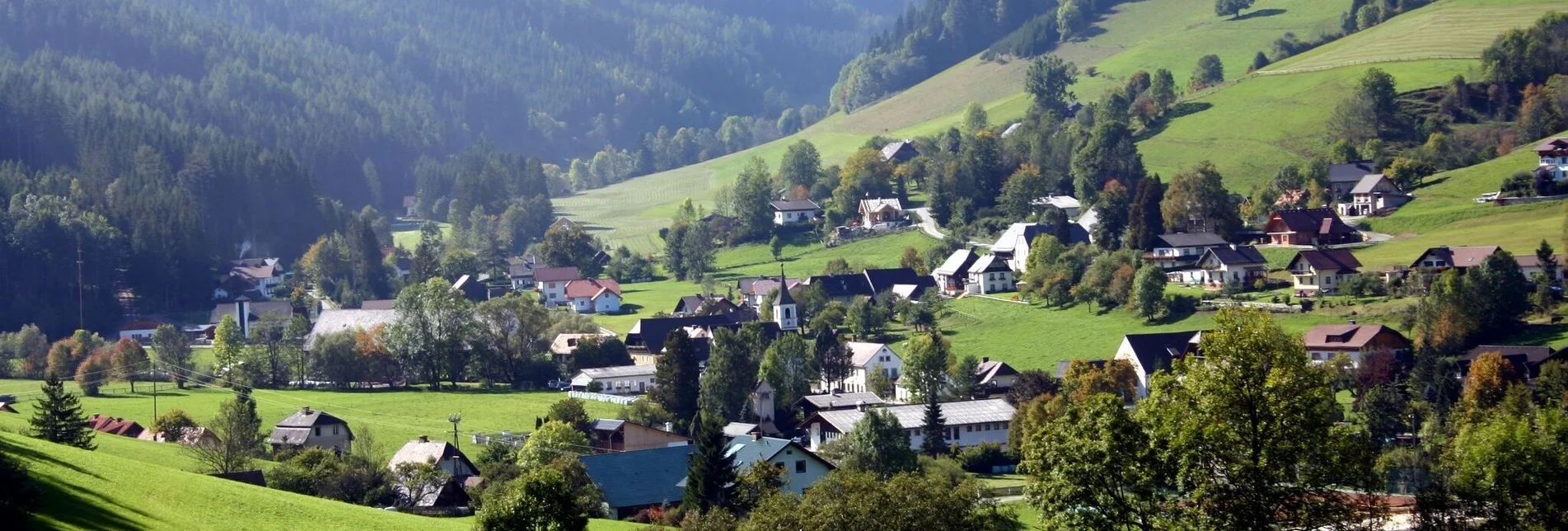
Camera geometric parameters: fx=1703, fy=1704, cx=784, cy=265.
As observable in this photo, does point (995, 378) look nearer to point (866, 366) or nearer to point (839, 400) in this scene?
point (839, 400)

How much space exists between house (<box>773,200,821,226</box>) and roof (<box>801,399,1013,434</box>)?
5476cm

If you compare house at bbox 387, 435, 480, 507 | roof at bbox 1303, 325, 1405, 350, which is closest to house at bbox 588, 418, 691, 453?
house at bbox 387, 435, 480, 507

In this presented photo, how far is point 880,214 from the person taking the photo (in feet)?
377

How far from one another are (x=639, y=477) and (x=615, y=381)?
26.1 m

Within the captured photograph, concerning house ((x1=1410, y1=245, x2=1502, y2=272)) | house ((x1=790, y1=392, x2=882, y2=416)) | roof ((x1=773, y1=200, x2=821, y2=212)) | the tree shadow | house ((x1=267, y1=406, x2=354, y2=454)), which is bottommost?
house ((x1=790, y1=392, x2=882, y2=416))

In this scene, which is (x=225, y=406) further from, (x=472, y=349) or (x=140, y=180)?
(x=140, y=180)

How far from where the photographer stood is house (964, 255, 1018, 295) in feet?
297

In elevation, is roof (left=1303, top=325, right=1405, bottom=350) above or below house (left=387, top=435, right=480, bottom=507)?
above

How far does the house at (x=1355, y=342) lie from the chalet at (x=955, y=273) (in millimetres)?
29655

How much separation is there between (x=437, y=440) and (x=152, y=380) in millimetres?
25981

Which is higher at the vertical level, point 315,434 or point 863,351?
point 863,351

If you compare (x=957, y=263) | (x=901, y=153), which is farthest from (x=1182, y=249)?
(x=901, y=153)

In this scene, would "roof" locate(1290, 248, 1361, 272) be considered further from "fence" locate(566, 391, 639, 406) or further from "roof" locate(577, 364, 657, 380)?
"fence" locate(566, 391, 639, 406)

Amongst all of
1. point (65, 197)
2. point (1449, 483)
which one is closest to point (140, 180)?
point (65, 197)
